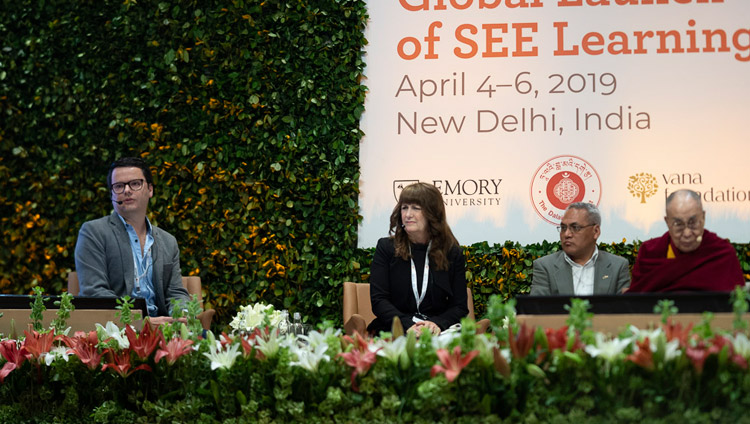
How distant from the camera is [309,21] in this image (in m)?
4.99

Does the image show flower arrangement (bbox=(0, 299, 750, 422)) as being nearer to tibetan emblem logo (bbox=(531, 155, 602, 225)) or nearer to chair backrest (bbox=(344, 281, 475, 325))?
chair backrest (bbox=(344, 281, 475, 325))

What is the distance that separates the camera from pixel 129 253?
410 centimetres

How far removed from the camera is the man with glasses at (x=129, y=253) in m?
4.03

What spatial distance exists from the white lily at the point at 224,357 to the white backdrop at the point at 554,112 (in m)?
2.79

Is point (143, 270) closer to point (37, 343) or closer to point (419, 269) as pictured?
point (419, 269)

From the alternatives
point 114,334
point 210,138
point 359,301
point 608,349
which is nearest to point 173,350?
point 114,334

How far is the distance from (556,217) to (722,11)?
1.59m

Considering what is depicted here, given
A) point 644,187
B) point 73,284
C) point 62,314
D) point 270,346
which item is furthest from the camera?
point 644,187

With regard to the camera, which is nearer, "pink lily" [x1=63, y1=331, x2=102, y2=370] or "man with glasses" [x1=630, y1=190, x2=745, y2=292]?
"pink lily" [x1=63, y1=331, x2=102, y2=370]

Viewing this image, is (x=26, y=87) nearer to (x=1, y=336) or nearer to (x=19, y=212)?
(x=19, y=212)

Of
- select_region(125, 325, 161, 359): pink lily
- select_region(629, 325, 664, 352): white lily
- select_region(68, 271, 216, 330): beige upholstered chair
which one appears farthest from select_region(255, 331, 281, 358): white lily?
select_region(68, 271, 216, 330): beige upholstered chair

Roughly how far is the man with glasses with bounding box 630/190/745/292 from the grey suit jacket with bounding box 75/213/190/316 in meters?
2.41

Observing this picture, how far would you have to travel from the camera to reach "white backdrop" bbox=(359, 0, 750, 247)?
4.75 m

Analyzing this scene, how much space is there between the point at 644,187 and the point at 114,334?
343 centimetres
